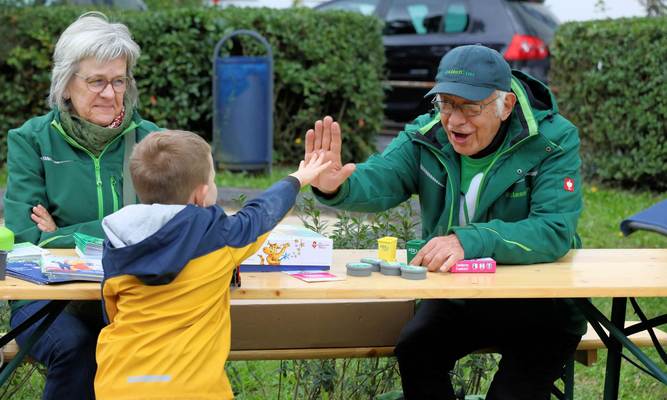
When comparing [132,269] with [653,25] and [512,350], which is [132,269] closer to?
[512,350]

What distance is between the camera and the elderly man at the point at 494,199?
3.38 meters

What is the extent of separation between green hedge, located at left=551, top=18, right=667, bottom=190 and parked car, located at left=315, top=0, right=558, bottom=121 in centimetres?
93

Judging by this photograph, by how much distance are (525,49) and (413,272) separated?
279 inches

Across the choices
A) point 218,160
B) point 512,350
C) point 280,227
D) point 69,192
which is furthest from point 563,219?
point 218,160

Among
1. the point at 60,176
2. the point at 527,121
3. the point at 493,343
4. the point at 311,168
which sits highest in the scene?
the point at 527,121

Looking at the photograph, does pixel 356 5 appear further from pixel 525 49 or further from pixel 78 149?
pixel 78 149

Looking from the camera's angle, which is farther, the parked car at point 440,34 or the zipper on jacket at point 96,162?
the parked car at point 440,34

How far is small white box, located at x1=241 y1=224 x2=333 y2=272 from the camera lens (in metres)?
3.17

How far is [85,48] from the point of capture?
12.1ft

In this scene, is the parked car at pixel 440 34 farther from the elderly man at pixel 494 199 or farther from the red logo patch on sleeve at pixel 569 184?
the red logo patch on sleeve at pixel 569 184

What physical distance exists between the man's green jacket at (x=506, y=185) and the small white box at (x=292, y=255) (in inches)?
16.6

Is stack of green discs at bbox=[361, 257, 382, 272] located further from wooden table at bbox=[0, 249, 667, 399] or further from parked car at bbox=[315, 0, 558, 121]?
parked car at bbox=[315, 0, 558, 121]

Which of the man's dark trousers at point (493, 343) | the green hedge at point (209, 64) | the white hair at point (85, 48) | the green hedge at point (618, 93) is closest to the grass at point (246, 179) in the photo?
the green hedge at point (209, 64)

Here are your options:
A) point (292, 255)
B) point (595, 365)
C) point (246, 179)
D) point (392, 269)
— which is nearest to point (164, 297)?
point (292, 255)
